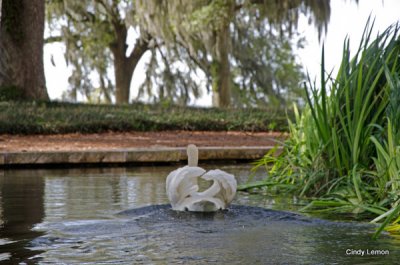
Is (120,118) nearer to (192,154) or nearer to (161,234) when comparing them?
(192,154)

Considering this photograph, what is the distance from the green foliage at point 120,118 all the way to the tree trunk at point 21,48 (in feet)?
4.22

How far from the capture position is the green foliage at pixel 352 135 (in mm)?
5262

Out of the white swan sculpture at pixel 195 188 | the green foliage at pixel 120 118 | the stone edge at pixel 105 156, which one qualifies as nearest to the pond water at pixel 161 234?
the white swan sculpture at pixel 195 188

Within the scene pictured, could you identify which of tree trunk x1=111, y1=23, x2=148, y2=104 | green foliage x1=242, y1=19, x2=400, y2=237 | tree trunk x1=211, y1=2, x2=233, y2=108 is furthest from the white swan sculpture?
tree trunk x1=111, y1=23, x2=148, y2=104

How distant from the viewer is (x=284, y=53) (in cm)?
3500

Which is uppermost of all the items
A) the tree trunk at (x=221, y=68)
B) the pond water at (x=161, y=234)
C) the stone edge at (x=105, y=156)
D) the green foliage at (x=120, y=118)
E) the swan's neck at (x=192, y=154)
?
the tree trunk at (x=221, y=68)

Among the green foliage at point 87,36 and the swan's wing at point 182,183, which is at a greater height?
the green foliage at point 87,36

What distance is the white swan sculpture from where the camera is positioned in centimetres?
479

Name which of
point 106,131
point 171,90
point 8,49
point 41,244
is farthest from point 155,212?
point 171,90

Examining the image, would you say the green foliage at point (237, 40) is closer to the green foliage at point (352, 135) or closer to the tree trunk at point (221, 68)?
the tree trunk at point (221, 68)

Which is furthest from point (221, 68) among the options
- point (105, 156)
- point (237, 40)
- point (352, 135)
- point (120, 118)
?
point (352, 135)

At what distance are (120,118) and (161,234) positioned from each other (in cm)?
1063

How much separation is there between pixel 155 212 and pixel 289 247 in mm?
1463

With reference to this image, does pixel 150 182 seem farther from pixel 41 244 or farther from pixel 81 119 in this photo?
A: pixel 81 119
